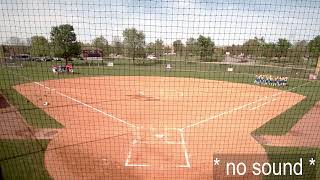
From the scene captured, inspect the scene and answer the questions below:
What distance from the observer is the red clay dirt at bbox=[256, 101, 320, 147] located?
8.84 metres

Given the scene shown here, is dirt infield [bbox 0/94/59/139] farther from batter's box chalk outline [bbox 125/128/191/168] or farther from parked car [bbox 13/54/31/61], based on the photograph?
parked car [bbox 13/54/31/61]

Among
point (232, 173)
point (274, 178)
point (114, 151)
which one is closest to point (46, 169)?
point (114, 151)

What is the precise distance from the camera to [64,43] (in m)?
26.4

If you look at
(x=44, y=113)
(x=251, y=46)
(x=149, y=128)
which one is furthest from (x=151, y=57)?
(x=149, y=128)

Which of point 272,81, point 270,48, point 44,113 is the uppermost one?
point 270,48

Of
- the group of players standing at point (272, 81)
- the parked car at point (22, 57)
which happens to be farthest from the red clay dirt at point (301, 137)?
the parked car at point (22, 57)

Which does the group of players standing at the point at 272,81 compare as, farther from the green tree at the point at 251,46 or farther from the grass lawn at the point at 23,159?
the grass lawn at the point at 23,159

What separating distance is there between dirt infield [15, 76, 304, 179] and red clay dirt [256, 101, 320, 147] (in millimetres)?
636

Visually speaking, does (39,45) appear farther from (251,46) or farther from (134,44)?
(251,46)

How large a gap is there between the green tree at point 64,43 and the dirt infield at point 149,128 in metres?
9.04

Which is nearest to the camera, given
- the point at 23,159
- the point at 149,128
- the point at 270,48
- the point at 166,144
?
the point at 23,159

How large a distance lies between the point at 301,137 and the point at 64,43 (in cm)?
2259

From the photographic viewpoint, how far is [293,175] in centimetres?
677

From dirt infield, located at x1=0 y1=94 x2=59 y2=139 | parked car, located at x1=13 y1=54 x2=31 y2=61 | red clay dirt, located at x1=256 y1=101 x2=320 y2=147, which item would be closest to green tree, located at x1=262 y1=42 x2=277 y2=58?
red clay dirt, located at x1=256 y1=101 x2=320 y2=147
